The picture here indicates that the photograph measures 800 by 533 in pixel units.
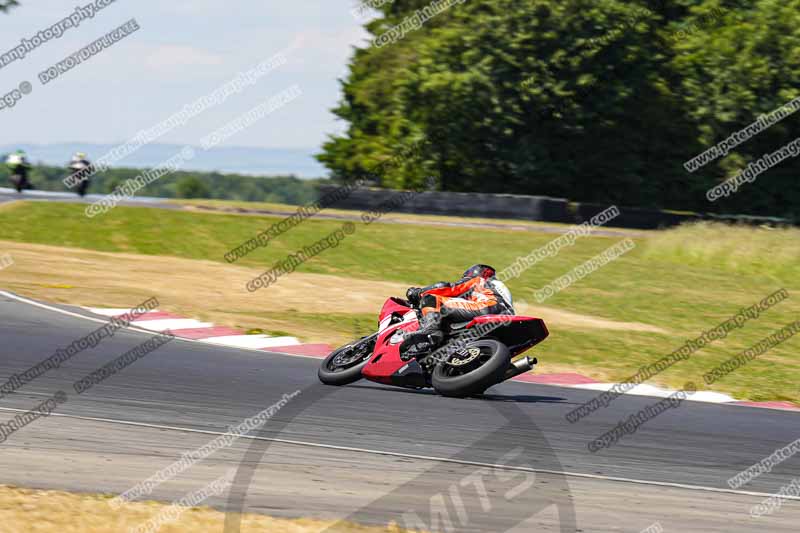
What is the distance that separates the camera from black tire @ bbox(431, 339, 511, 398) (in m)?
10.3

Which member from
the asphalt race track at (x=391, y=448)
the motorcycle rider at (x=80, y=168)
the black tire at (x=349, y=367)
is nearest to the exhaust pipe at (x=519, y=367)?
the asphalt race track at (x=391, y=448)

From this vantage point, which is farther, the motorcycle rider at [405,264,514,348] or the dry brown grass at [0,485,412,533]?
the motorcycle rider at [405,264,514,348]

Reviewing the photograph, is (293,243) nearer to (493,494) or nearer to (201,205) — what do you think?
(201,205)

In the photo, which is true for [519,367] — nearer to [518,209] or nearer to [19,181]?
[518,209]

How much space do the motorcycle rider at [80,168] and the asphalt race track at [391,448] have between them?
76.8 feet

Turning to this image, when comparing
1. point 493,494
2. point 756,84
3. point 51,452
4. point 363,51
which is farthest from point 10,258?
point 363,51

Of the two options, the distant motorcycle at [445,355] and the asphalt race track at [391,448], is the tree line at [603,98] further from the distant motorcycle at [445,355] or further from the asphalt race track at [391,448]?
the distant motorcycle at [445,355]

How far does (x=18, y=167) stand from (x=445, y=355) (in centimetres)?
2956

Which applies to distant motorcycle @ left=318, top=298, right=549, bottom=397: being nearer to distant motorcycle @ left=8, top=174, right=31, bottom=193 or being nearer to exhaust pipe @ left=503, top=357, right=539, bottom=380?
exhaust pipe @ left=503, top=357, right=539, bottom=380

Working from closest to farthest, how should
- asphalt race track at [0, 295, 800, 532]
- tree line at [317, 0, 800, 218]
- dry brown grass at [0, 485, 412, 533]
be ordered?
1. dry brown grass at [0, 485, 412, 533]
2. asphalt race track at [0, 295, 800, 532]
3. tree line at [317, 0, 800, 218]

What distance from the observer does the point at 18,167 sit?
36.9 m

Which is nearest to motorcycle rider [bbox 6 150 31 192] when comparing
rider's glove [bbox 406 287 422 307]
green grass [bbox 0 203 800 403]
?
green grass [bbox 0 203 800 403]

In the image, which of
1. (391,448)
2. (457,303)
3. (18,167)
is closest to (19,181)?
(18,167)

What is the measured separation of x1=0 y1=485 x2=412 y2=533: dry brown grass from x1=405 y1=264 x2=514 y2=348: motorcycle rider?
14.5 feet
